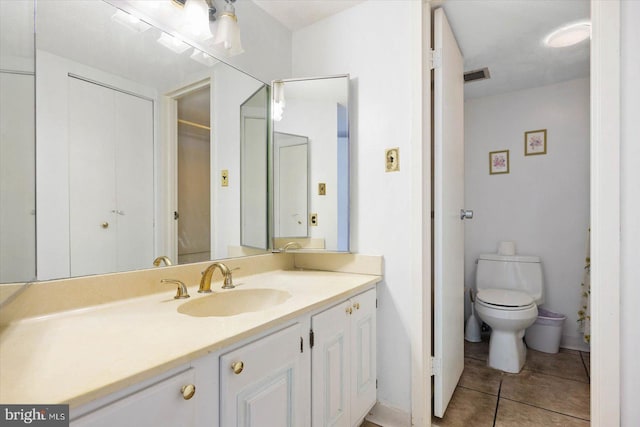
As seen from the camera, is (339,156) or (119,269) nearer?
(119,269)

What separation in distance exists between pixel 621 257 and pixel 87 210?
1.95 m

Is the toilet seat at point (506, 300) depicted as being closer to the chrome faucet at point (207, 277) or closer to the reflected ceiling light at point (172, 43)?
the chrome faucet at point (207, 277)

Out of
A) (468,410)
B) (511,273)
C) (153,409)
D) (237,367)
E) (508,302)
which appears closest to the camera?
(153,409)

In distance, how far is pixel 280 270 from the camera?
1766mm

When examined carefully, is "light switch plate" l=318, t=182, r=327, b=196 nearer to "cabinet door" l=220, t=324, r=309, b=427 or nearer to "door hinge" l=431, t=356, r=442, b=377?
"cabinet door" l=220, t=324, r=309, b=427

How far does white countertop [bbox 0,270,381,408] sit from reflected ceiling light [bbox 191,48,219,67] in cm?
105

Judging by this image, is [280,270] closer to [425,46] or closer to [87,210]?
[87,210]

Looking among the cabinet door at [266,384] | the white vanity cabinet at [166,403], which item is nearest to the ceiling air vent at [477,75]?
the cabinet door at [266,384]

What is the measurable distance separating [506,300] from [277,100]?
214 cm

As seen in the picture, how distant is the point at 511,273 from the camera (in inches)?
103

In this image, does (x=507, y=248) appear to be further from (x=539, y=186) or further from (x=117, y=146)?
(x=117, y=146)

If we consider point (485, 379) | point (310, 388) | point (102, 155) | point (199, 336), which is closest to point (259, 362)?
point (199, 336)

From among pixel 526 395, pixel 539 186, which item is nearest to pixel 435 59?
pixel 539 186

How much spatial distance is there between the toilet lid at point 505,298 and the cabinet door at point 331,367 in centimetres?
148
